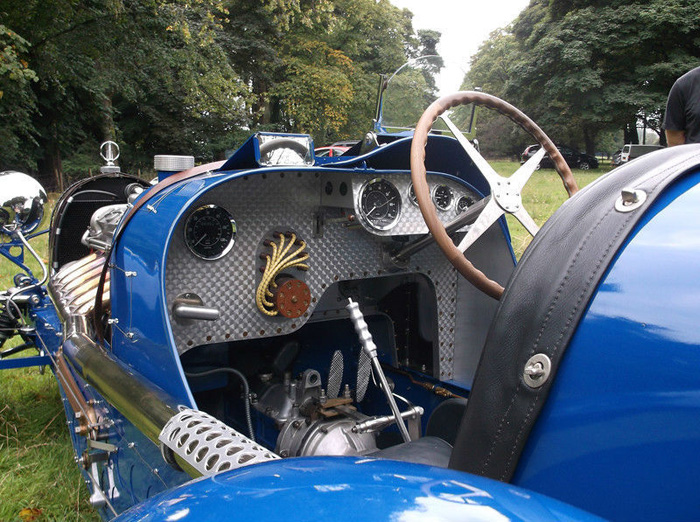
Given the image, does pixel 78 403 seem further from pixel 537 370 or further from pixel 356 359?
pixel 537 370

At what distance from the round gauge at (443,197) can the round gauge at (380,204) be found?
7.5 inches

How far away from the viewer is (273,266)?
7.11 feet

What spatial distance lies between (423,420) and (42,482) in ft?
6.24

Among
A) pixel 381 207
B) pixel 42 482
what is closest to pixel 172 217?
pixel 381 207

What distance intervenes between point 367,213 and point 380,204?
81 mm

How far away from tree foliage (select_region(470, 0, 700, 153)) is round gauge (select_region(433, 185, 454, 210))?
2139 centimetres

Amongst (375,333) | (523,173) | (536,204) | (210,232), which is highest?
(536,204)

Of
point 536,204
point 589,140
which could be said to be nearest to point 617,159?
point 589,140

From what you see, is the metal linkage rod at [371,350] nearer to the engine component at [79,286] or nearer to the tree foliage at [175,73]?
the engine component at [79,286]

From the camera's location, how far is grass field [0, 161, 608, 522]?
257 cm

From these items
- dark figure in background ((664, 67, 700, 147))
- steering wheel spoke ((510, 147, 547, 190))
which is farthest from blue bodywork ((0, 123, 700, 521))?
dark figure in background ((664, 67, 700, 147))

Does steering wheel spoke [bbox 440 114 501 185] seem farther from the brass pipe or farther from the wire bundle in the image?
the brass pipe

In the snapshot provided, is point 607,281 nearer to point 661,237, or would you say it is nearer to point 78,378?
point 661,237

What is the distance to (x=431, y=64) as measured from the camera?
282 centimetres
